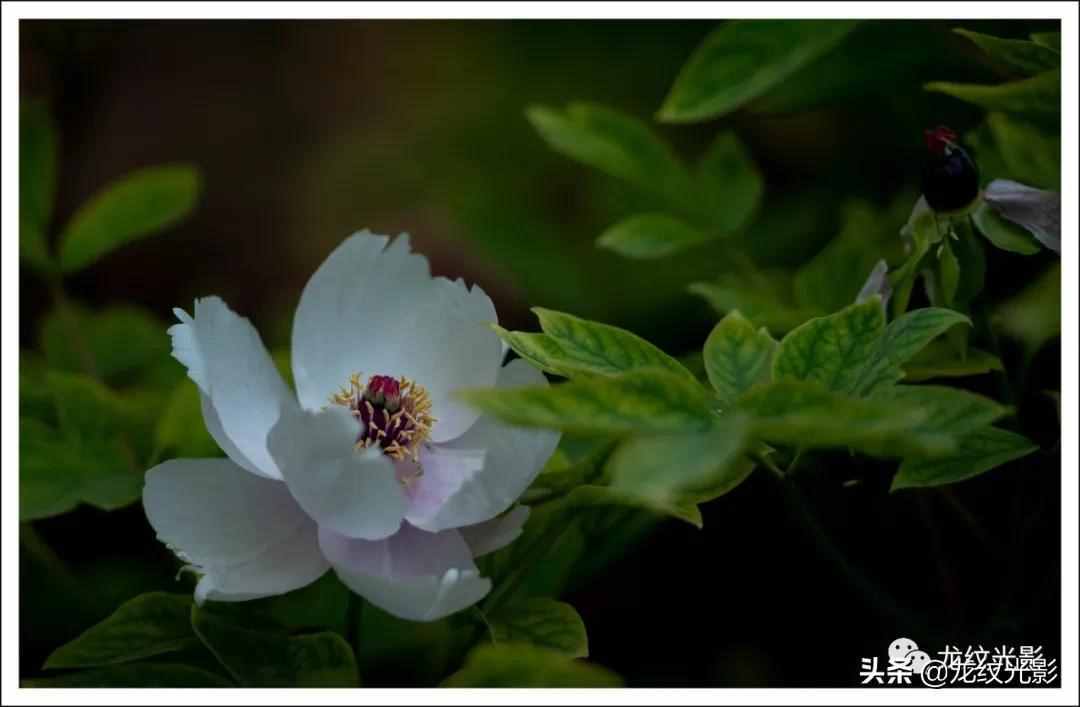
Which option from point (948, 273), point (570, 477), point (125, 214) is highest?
point (125, 214)

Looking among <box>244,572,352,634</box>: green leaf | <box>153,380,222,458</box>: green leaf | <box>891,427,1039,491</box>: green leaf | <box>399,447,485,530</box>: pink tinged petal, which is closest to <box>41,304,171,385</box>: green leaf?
<box>153,380,222,458</box>: green leaf

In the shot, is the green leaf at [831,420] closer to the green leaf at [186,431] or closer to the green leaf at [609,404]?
the green leaf at [609,404]

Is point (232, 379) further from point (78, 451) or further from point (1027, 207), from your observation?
point (1027, 207)

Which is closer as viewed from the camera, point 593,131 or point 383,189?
point 593,131

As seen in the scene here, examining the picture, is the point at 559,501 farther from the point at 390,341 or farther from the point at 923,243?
the point at 923,243

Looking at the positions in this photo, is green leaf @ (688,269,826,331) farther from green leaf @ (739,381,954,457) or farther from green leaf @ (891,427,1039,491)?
green leaf @ (739,381,954,457)

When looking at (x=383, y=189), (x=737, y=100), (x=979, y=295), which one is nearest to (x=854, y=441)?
(x=979, y=295)

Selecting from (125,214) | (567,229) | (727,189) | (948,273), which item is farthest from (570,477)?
(567,229)
